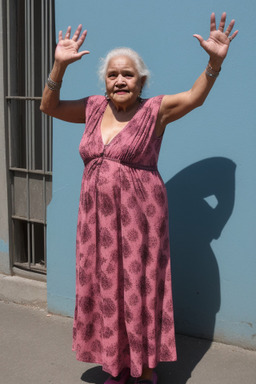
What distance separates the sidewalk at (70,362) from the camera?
10.2 ft

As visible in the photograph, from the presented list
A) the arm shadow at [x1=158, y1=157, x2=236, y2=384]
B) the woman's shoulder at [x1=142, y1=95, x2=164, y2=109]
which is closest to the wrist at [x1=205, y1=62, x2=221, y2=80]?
the woman's shoulder at [x1=142, y1=95, x2=164, y2=109]

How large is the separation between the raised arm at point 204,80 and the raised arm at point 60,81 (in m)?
0.51

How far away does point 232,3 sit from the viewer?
3.14m

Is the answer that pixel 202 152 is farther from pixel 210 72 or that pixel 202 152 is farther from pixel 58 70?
pixel 58 70

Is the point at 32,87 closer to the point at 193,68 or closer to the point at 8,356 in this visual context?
the point at 193,68

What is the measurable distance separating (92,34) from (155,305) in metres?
1.94

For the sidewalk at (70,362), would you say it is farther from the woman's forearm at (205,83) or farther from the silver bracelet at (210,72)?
the silver bracelet at (210,72)

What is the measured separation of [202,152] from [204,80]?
874 mm

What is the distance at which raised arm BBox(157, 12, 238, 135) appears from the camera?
2482mm

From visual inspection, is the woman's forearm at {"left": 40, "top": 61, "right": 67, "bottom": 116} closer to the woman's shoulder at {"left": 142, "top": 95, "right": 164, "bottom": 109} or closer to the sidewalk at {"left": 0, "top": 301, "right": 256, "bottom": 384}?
the woman's shoulder at {"left": 142, "top": 95, "right": 164, "bottom": 109}

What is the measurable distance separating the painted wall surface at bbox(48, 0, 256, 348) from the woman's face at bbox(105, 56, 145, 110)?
719 millimetres

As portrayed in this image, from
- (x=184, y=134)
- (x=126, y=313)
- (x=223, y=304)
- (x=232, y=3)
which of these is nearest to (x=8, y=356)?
(x=126, y=313)

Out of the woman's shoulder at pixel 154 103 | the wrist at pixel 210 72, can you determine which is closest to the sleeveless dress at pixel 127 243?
the woman's shoulder at pixel 154 103

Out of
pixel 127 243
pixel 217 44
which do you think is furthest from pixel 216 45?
pixel 127 243
